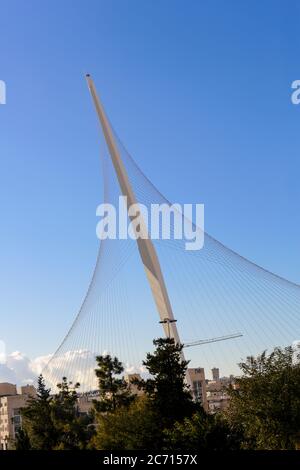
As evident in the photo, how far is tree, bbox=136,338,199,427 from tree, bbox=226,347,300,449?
265 centimetres

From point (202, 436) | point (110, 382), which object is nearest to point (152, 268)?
point (110, 382)

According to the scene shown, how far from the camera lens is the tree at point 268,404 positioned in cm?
3092

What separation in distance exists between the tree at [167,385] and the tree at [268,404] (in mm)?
2654

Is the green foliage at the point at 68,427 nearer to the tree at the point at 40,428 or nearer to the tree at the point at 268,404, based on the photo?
the tree at the point at 40,428

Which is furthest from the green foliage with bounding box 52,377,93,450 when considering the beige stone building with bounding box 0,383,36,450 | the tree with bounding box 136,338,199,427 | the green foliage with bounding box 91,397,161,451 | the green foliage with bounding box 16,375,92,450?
the beige stone building with bounding box 0,383,36,450

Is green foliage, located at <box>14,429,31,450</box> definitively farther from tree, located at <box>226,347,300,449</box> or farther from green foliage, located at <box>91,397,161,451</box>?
tree, located at <box>226,347,300,449</box>

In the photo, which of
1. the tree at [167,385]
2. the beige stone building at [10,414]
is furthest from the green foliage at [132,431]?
the beige stone building at [10,414]

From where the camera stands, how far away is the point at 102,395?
43875mm

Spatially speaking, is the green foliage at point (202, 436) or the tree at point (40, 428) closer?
the green foliage at point (202, 436)

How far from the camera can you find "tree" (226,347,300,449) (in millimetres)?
30922

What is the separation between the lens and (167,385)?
29.6 meters
